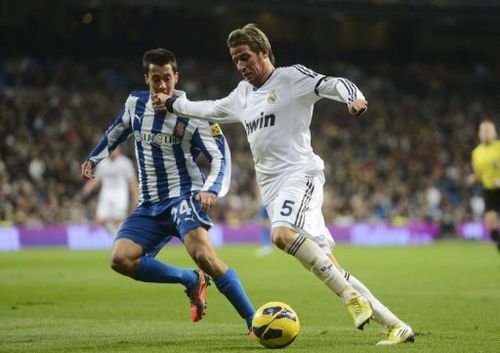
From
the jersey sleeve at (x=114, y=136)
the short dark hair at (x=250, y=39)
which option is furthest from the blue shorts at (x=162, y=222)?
the short dark hair at (x=250, y=39)

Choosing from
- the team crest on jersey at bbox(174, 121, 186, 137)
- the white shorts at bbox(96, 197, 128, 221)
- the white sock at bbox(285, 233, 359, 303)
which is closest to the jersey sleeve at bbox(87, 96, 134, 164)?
the team crest on jersey at bbox(174, 121, 186, 137)

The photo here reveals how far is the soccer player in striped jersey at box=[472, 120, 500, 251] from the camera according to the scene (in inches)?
692

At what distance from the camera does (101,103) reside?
106ft

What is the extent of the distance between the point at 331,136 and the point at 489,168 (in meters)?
17.8

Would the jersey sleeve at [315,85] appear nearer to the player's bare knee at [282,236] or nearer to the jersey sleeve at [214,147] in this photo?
the player's bare knee at [282,236]

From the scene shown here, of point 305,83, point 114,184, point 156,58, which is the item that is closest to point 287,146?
point 305,83

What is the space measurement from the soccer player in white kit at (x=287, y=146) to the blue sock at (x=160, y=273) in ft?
4.33

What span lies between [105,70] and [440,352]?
2931 centimetres

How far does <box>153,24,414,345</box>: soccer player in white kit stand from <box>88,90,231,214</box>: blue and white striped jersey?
2.17ft

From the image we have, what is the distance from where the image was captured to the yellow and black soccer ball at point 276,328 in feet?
24.2

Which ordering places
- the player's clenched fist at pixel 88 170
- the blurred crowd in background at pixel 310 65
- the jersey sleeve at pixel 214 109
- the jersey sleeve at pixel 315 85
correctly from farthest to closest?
the blurred crowd in background at pixel 310 65, the player's clenched fist at pixel 88 170, the jersey sleeve at pixel 214 109, the jersey sleeve at pixel 315 85

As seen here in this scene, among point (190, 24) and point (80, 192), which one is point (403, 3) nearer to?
point (190, 24)

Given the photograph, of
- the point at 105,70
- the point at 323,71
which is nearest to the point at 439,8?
the point at 323,71

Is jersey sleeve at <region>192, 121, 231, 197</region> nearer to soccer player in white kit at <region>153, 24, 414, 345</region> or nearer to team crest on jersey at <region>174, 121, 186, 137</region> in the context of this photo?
team crest on jersey at <region>174, 121, 186, 137</region>
